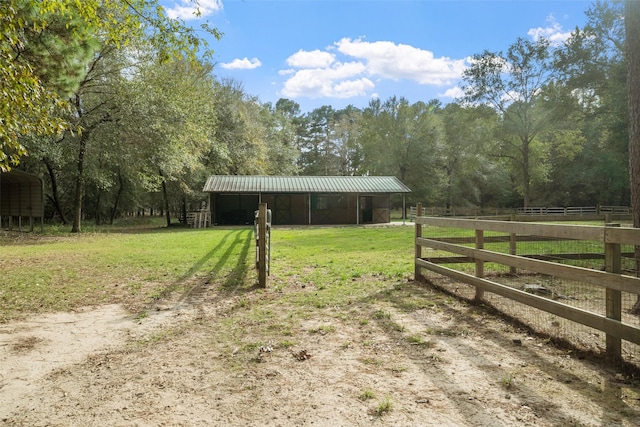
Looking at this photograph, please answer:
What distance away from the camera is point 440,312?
187 inches

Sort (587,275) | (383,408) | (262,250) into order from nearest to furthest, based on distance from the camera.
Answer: (383,408), (587,275), (262,250)

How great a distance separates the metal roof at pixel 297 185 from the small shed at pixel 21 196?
8.44 metres

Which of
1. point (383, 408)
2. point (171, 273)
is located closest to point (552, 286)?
point (383, 408)

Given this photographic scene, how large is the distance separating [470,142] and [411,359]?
40.8 meters

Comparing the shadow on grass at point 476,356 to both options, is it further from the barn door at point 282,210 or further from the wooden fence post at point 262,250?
the barn door at point 282,210

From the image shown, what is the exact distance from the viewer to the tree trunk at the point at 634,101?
433 cm

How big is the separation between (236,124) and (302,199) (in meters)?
8.54

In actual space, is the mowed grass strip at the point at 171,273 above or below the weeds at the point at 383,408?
above

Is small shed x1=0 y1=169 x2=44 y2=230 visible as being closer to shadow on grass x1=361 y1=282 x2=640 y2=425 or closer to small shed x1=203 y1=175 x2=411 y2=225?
small shed x1=203 y1=175 x2=411 y2=225

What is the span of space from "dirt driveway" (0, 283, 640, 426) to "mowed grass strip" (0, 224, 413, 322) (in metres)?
0.99

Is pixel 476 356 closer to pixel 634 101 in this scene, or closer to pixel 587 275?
pixel 587 275

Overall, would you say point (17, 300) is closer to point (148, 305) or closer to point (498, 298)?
point (148, 305)

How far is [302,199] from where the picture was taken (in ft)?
86.4

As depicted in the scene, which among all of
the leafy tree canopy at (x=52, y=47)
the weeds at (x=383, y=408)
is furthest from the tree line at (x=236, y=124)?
Answer: the weeds at (x=383, y=408)
